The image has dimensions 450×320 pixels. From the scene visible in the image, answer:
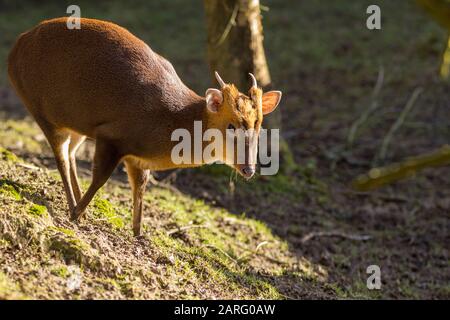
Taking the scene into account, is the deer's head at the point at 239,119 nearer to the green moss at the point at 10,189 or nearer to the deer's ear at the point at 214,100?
the deer's ear at the point at 214,100

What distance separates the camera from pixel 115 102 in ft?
20.2

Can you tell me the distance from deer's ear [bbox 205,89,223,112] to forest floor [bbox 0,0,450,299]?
0.78m

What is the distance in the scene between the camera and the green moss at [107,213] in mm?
6594

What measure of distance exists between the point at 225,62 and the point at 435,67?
5762 millimetres

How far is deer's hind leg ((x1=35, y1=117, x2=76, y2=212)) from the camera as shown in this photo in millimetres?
6508

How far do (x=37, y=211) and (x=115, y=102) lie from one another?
101 cm

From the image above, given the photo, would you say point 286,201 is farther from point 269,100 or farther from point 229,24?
point 269,100


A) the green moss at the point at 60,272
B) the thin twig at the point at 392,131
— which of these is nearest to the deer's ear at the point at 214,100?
the green moss at the point at 60,272

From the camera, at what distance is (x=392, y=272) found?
8.08 metres

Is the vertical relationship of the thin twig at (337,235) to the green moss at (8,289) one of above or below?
below

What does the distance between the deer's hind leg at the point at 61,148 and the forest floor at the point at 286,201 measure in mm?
144

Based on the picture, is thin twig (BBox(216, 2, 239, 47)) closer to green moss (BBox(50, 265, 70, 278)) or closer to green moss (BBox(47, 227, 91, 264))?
green moss (BBox(47, 227, 91, 264))

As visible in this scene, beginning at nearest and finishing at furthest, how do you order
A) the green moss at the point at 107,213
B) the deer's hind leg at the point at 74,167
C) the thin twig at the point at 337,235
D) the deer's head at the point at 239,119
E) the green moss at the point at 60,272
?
the green moss at the point at 60,272, the deer's head at the point at 239,119, the green moss at the point at 107,213, the deer's hind leg at the point at 74,167, the thin twig at the point at 337,235

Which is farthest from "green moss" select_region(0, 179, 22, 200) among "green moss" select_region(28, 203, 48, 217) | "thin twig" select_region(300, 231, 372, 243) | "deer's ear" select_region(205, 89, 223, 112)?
"thin twig" select_region(300, 231, 372, 243)
